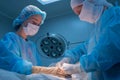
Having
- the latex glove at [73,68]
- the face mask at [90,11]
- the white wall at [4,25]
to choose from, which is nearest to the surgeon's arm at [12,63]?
the latex glove at [73,68]

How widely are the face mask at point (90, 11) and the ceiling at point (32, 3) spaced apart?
1.29 metres

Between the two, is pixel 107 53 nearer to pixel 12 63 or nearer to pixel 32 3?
pixel 12 63

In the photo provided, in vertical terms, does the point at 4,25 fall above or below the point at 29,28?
above

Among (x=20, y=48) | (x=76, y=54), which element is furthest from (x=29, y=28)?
(x=76, y=54)

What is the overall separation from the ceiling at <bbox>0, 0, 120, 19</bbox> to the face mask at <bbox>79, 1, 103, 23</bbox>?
1291 millimetres

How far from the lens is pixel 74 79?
1.68 metres

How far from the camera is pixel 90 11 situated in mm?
1588

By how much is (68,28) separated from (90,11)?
1506 mm

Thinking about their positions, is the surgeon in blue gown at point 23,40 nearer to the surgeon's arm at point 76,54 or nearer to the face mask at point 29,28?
the face mask at point 29,28

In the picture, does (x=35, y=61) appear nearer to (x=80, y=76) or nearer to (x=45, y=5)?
(x=80, y=76)

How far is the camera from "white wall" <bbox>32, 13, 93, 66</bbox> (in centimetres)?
296

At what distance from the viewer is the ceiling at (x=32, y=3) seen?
2.90m

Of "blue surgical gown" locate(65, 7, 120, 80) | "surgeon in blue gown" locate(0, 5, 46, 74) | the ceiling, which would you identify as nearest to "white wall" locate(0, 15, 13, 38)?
the ceiling

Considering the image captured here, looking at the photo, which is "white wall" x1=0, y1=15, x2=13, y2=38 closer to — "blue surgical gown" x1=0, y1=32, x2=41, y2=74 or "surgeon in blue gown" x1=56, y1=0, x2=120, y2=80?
"blue surgical gown" x1=0, y1=32, x2=41, y2=74
